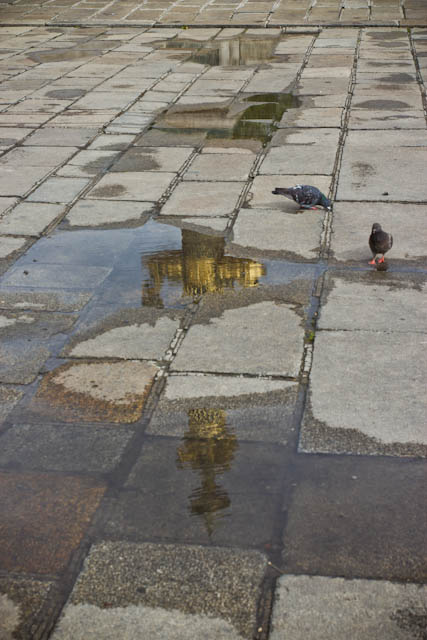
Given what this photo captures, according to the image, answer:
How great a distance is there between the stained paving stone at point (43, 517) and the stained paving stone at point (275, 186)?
4159 mm

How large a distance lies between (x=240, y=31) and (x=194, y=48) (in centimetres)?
213

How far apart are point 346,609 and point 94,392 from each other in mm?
2040

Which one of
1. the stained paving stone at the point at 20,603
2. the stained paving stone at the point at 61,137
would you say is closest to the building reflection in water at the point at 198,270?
the stained paving stone at the point at 20,603

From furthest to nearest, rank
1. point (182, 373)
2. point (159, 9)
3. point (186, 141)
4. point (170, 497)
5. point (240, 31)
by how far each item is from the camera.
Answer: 1. point (159, 9)
2. point (240, 31)
3. point (186, 141)
4. point (182, 373)
5. point (170, 497)

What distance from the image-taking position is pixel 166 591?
3.03m

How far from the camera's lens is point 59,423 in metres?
4.11

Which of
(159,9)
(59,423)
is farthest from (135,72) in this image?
(59,423)

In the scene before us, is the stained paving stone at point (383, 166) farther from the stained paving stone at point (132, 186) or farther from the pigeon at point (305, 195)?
the stained paving stone at point (132, 186)

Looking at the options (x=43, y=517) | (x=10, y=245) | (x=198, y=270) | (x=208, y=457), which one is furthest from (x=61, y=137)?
(x=43, y=517)

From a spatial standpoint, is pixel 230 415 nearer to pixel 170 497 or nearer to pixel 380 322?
pixel 170 497

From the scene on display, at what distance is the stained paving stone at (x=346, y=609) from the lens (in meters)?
2.82

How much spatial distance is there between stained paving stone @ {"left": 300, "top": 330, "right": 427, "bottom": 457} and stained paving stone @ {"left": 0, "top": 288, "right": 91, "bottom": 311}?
1.85 metres

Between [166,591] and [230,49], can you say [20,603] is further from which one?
[230,49]

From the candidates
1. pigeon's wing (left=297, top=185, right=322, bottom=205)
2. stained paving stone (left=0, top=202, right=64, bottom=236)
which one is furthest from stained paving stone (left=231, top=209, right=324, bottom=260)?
stained paving stone (left=0, top=202, right=64, bottom=236)
